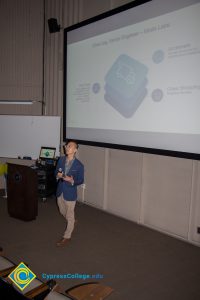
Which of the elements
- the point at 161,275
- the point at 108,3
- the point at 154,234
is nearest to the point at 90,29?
the point at 108,3

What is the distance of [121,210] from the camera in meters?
4.58

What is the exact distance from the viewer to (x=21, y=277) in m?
1.25

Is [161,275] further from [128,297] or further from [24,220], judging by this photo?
[24,220]

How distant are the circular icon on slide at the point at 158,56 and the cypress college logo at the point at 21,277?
2.98 metres

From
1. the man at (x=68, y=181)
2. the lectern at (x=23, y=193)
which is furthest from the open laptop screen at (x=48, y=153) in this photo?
the man at (x=68, y=181)

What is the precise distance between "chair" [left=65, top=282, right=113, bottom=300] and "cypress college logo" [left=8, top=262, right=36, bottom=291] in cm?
40

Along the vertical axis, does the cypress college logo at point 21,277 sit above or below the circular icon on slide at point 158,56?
below

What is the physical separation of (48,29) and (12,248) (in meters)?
4.37

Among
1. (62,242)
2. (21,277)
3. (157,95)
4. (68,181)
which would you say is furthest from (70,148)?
(21,277)

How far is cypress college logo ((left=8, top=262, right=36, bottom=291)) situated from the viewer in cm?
124

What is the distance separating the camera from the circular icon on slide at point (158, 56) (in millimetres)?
3504

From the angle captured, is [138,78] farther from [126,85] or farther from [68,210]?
[68,210]

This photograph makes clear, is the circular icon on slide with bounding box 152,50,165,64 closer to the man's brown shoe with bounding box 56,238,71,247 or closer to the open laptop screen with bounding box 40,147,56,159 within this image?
the man's brown shoe with bounding box 56,238,71,247

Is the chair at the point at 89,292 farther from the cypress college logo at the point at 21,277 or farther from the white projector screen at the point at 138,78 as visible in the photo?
the white projector screen at the point at 138,78
